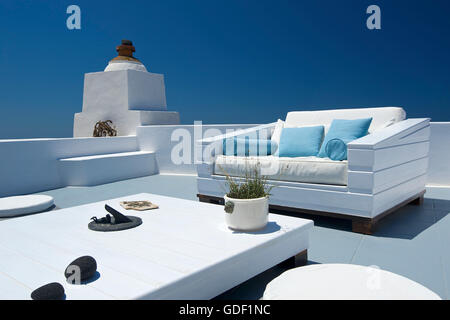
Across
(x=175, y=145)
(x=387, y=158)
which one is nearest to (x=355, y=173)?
(x=387, y=158)

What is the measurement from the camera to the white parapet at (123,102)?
8.16 metres

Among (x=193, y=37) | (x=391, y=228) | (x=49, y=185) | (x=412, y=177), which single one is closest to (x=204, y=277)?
(x=391, y=228)

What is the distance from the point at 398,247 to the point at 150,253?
1.81 meters

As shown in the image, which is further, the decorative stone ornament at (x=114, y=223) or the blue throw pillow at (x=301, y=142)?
the blue throw pillow at (x=301, y=142)

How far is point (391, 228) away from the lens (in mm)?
2887

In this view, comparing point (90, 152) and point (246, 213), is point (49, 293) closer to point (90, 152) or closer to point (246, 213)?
point (246, 213)

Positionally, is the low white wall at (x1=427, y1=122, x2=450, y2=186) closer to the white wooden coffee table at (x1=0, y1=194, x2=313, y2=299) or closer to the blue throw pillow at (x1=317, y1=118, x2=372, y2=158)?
the blue throw pillow at (x1=317, y1=118, x2=372, y2=158)

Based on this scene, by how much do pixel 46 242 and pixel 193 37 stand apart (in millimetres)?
14985

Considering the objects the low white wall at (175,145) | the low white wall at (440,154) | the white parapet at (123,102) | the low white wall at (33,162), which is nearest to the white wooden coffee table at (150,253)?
the low white wall at (33,162)

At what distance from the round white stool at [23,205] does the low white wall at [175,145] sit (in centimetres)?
344

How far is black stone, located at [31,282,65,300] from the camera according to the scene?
110cm

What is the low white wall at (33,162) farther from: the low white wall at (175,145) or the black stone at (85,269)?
the black stone at (85,269)

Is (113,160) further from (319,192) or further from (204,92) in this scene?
(204,92)
